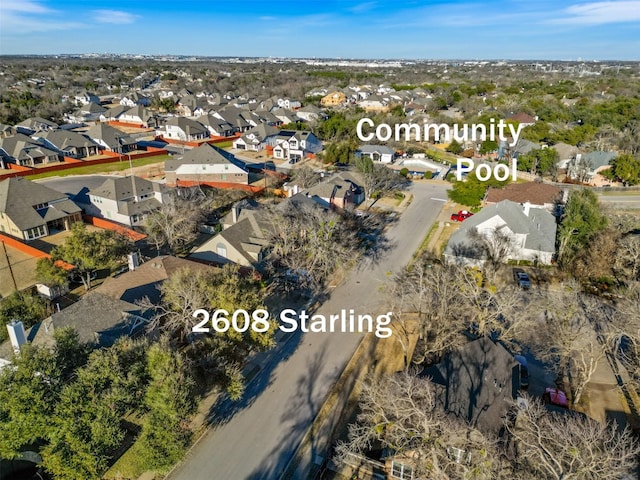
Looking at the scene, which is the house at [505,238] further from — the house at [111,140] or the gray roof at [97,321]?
the house at [111,140]

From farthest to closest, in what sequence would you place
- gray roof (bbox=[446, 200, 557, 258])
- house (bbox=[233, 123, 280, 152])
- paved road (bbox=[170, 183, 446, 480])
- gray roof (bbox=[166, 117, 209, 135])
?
gray roof (bbox=[166, 117, 209, 135]) → house (bbox=[233, 123, 280, 152]) → gray roof (bbox=[446, 200, 557, 258]) → paved road (bbox=[170, 183, 446, 480])

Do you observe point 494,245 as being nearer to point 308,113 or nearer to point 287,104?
point 308,113

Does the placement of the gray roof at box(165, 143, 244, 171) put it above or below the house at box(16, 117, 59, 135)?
below

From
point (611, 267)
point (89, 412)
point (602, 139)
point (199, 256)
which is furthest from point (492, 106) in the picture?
point (89, 412)

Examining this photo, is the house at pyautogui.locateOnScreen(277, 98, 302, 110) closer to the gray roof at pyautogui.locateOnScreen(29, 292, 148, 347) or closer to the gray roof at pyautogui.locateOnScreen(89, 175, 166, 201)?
the gray roof at pyautogui.locateOnScreen(89, 175, 166, 201)

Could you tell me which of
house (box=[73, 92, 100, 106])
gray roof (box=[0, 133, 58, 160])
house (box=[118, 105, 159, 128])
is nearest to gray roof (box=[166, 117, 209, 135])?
house (box=[118, 105, 159, 128])
